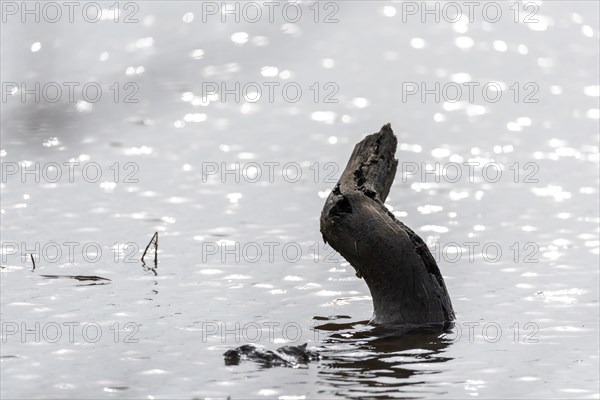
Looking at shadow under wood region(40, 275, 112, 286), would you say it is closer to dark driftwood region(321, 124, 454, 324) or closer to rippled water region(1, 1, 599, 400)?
rippled water region(1, 1, 599, 400)

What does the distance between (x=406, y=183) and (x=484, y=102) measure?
5842 millimetres

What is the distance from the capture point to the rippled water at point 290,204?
7363 millimetres

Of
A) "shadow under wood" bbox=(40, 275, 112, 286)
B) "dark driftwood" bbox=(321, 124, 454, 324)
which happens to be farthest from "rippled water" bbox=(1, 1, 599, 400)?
"dark driftwood" bbox=(321, 124, 454, 324)

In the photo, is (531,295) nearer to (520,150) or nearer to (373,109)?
(520,150)

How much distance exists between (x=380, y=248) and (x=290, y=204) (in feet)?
21.6

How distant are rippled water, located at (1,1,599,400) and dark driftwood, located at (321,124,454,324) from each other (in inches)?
12.6

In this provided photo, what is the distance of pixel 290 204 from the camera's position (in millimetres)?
15414

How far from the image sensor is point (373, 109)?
20578mm

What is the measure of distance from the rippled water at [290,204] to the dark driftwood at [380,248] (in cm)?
32

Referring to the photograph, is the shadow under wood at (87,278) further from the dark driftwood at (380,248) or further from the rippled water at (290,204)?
the dark driftwood at (380,248)

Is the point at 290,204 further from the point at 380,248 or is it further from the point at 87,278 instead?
the point at 380,248

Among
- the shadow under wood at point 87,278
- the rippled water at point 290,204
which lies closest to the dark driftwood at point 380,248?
the rippled water at point 290,204

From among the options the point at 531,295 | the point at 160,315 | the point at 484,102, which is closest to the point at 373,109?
the point at 484,102

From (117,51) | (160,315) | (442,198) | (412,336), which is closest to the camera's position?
(412,336)
